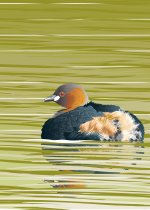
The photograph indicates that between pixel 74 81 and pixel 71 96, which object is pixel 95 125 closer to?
pixel 71 96

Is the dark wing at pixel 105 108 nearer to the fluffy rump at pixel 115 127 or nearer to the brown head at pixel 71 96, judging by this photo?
the fluffy rump at pixel 115 127

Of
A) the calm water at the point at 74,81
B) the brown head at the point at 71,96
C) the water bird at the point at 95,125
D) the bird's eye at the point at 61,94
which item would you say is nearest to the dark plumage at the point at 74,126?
the water bird at the point at 95,125

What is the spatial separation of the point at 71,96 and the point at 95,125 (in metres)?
0.70

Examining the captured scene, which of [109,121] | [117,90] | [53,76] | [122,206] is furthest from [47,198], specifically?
[53,76]

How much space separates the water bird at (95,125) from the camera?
41.3ft

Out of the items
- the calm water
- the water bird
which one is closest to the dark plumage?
the water bird

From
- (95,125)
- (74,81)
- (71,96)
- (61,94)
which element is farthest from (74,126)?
(74,81)

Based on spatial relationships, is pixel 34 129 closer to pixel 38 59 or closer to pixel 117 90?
pixel 117 90

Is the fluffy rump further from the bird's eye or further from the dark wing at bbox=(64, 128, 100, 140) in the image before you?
the bird's eye

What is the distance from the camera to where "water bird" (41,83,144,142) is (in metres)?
12.6

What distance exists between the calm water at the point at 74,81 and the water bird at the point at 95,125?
13cm

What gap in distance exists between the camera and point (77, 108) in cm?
1305

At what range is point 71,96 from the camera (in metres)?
13.3

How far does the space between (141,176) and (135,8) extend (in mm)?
16311
